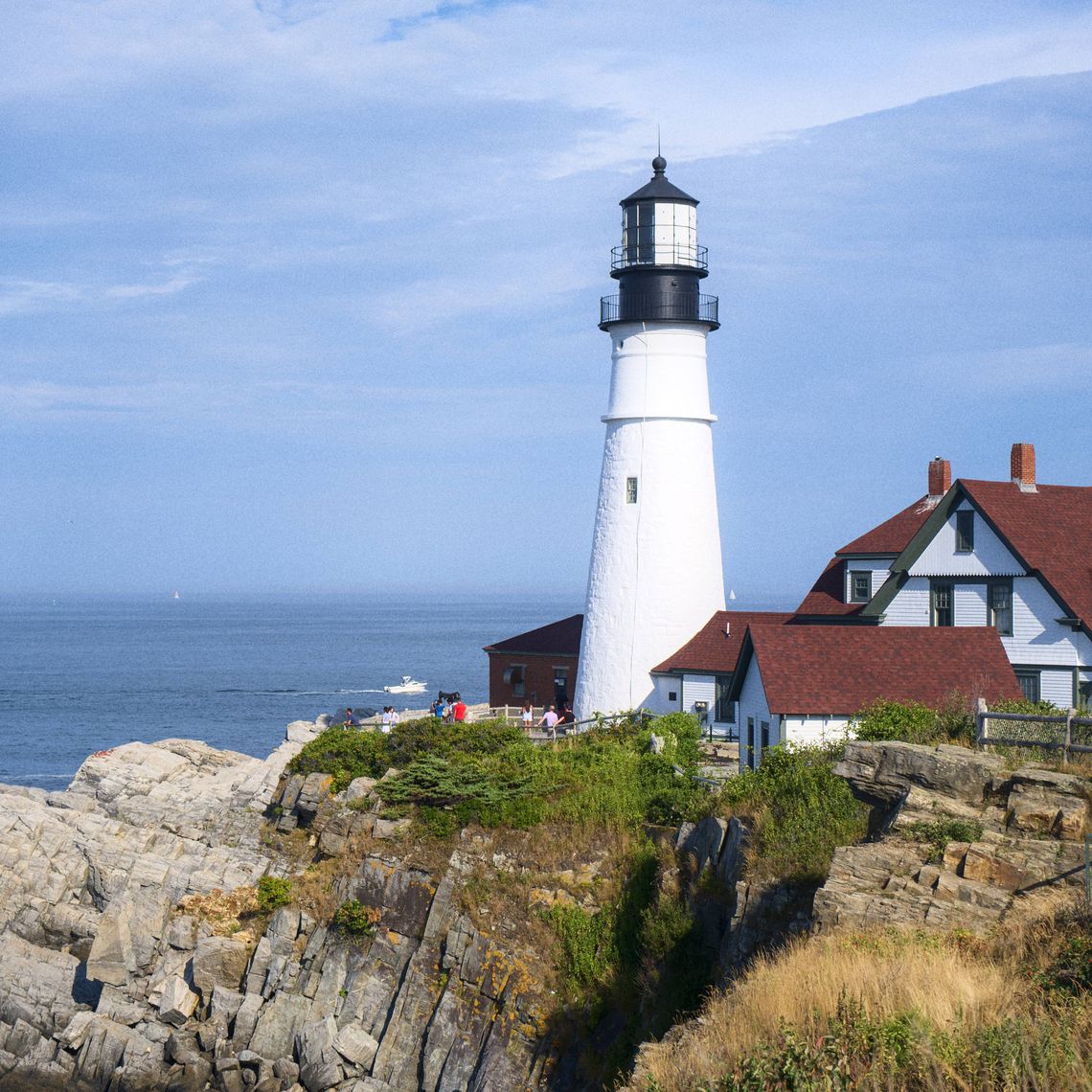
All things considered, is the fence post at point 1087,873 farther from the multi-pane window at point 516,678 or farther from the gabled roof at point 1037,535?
the multi-pane window at point 516,678

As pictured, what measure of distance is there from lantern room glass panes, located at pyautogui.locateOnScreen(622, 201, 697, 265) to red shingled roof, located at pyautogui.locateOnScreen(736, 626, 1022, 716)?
10.9m

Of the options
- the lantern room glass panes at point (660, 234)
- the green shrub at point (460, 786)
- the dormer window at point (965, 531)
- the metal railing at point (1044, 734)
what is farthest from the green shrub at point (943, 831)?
the lantern room glass panes at point (660, 234)

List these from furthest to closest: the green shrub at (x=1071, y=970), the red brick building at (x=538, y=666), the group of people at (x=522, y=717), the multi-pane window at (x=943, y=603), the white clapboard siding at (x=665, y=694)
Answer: the red brick building at (x=538, y=666) → the white clapboard siding at (x=665, y=694) → the group of people at (x=522, y=717) → the multi-pane window at (x=943, y=603) → the green shrub at (x=1071, y=970)

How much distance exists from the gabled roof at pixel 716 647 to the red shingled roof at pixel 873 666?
3956mm

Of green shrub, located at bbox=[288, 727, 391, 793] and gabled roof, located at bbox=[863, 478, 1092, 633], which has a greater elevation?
gabled roof, located at bbox=[863, 478, 1092, 633]

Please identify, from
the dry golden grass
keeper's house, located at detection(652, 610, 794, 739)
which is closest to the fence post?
the dry golden grass

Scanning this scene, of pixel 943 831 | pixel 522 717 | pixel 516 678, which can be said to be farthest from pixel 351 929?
pixel 516 678

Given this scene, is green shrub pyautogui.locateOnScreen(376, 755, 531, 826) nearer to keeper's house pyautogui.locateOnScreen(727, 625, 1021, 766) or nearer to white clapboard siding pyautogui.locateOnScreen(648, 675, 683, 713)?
keeper's house pyautogui.locateOnScreen(727, 625, 1021, 766)

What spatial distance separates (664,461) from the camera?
35.6 metres

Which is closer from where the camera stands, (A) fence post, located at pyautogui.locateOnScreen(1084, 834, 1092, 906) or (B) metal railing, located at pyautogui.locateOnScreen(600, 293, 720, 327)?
(A) fence post, located at pyautogui.locateOnScreen(1084, 834, 1092, 906)

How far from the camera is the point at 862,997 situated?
33.8 ft

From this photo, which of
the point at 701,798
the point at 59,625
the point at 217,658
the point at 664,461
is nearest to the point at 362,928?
the point at 701,798

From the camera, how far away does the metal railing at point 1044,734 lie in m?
15.7

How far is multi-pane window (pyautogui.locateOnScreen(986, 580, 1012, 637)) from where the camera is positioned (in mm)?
31031
